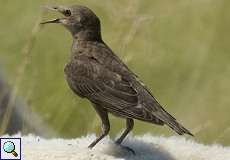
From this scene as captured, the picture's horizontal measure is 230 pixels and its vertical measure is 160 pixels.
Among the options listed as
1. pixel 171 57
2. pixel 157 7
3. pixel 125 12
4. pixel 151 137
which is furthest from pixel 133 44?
pixel 151 137

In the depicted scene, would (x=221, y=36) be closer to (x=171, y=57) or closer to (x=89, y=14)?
(x=171, y=57)

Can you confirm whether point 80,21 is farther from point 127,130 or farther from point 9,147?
point 9,147

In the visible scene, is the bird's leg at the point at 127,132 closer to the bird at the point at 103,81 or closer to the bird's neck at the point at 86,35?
the bird at the point at 103,81

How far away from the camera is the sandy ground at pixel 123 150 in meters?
8.48

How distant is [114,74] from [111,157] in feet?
2.70

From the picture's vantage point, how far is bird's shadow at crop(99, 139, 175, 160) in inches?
346

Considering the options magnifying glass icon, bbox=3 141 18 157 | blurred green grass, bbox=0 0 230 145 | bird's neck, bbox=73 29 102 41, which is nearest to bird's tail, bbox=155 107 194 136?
bird's neck, bbox=73 29 102 41

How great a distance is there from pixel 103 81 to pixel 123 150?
0.67 metres

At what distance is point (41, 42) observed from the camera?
18.1m

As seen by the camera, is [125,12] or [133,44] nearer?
[125,12]

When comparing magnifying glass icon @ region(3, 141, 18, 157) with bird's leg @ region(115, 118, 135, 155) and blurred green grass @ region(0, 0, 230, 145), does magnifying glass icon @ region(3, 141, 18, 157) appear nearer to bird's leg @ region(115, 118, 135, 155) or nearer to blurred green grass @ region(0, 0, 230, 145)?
bird's leg @ region(115, 118, 135, 155)

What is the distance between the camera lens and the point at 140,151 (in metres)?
9.02

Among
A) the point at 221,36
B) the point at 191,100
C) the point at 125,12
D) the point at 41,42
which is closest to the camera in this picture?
the point at 125,12

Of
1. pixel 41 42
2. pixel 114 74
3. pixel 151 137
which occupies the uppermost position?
pixel 114 74
